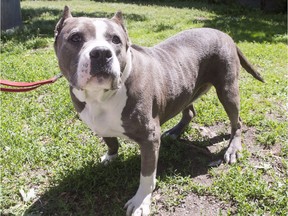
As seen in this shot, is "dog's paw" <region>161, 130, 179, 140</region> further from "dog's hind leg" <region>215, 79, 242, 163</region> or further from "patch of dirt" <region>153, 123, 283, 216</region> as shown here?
"dog's hind leg" <region>215, 79, 242, 163</region>

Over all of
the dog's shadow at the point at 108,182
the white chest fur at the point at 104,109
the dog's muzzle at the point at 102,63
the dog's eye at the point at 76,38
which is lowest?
the dog's shadow at the point at 108,182

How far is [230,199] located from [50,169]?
1.75 meters

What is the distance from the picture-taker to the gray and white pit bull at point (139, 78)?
8.27 ft

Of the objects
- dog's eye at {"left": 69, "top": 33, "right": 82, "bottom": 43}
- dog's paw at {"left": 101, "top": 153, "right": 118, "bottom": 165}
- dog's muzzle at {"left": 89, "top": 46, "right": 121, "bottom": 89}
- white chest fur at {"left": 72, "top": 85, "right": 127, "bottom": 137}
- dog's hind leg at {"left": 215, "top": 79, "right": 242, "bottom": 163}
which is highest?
dog's eye at {"left": 69, "top": 33, "right": 82, "bottom": 43}

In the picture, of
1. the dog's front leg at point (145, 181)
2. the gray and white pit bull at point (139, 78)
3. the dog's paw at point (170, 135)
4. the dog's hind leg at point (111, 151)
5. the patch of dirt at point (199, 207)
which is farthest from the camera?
the dog's paw at point (170, 135)

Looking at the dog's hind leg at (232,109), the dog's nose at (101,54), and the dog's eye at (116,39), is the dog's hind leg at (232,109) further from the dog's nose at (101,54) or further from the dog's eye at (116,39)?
the dog's nose at (101,54)

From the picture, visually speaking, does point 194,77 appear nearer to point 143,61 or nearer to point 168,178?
point 143,61

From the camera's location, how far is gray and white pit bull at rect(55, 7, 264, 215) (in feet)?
8.27

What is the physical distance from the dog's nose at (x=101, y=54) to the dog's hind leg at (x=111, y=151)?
4.45ft

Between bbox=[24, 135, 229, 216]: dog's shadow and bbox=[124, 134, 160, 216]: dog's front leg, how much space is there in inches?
5.5

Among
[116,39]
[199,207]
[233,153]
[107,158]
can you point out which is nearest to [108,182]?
[107,158]

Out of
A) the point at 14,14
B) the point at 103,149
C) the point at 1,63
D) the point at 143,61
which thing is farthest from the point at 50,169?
the point at 14,14

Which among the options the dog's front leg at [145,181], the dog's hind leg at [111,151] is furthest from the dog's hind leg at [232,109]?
the dog's hind leg at [111,151]

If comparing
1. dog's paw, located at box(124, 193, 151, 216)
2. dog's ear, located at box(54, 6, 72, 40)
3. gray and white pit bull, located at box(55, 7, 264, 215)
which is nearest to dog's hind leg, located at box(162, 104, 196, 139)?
gray and white pit bull, located at box(55, 7, 264, 215)
